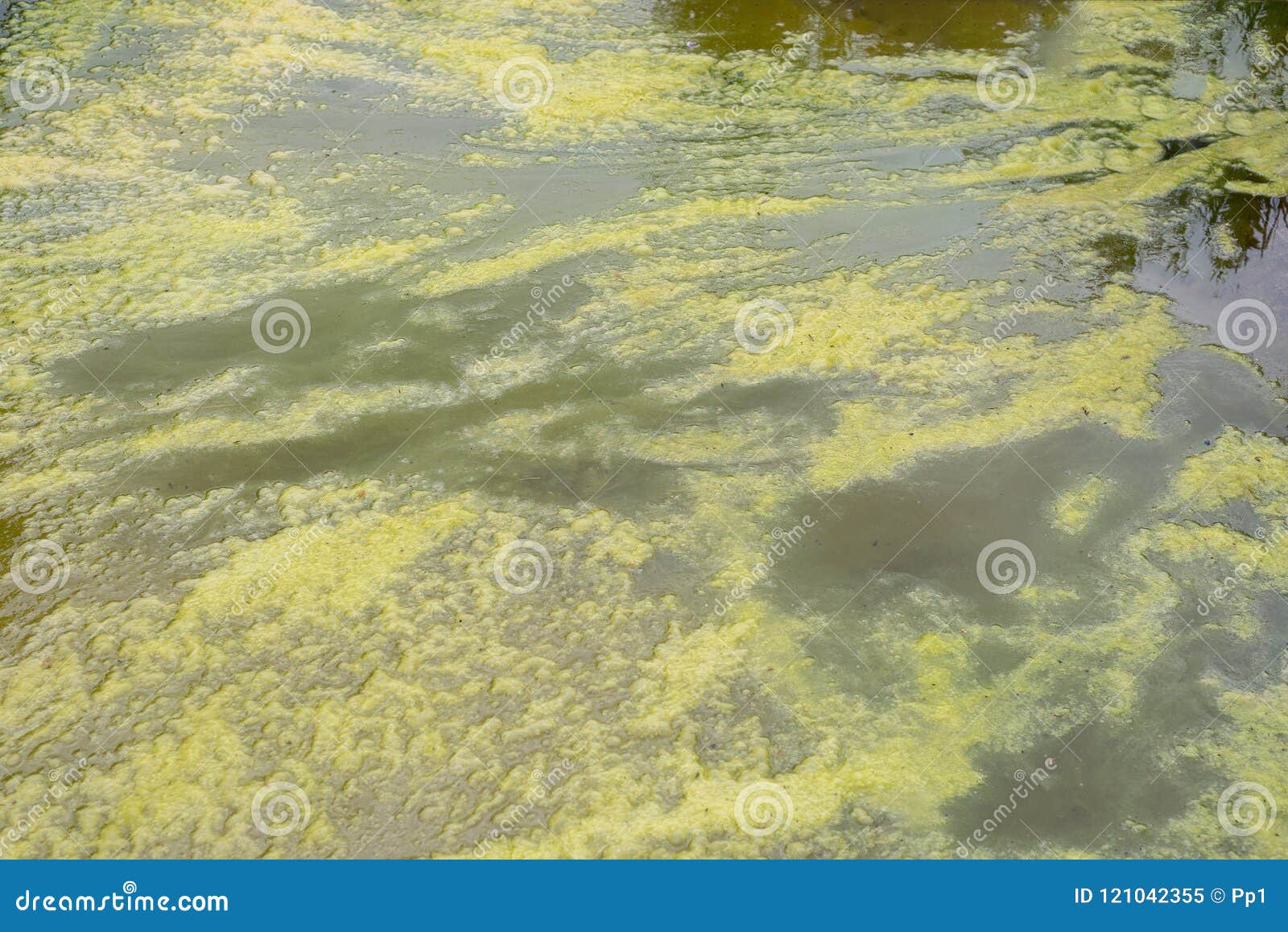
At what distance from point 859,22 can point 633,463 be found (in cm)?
376

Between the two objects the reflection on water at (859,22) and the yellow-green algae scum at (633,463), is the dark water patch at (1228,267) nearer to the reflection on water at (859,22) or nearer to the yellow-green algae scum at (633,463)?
the yellow-green algae scum at (633,463)

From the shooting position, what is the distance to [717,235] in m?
4.20

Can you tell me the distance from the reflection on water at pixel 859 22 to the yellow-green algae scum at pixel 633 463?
36 centimetres

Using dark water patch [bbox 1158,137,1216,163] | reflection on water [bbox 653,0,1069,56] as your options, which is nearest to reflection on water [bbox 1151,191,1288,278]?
dark water patch [bbox 1158,137,1216,163]

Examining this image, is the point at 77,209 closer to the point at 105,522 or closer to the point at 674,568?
the point at 105,522

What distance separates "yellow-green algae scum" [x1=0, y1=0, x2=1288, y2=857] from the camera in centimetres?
235

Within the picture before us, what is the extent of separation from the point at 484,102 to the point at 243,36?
144cm

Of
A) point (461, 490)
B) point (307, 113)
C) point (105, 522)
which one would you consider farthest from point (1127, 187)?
point (105, 522)

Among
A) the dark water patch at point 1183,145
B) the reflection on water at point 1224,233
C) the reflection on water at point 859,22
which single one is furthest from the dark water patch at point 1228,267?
the reflection on water at point 859,22

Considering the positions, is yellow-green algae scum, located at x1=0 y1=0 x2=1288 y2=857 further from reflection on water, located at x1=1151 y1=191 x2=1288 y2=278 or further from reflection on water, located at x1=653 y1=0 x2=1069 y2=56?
reflection on water, located at x1=653 y1=0 x2=1069 y2=56

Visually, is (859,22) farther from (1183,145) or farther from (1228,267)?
(1228,267)

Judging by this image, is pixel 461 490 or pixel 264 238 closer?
pixel 461 490

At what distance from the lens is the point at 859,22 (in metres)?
5.95

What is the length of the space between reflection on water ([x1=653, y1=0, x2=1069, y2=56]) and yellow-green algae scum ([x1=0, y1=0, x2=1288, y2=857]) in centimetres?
36
